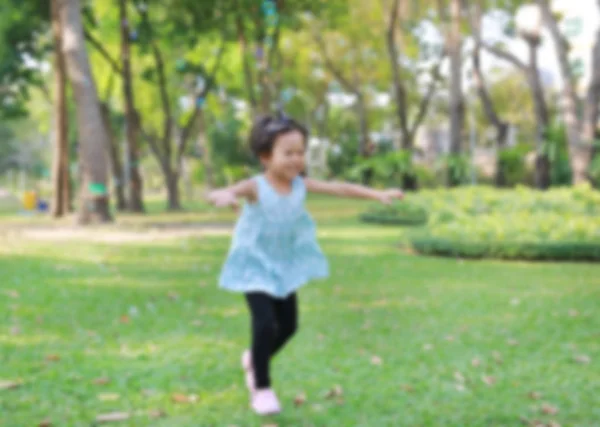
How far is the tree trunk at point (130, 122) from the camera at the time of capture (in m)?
Answer: 23.2

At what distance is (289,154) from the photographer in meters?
4.23

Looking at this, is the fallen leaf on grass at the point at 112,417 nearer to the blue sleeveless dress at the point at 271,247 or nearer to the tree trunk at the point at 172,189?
the blue sleeveless dress at the point at 271,247

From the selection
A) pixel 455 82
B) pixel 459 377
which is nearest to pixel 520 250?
pixel 459 377

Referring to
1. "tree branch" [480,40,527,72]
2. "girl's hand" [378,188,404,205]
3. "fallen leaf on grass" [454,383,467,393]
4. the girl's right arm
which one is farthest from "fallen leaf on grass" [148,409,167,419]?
"tree branch" [480,40,527,72]

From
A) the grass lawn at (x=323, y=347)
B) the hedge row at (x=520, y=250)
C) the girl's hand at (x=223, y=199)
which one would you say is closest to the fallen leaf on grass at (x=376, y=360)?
the grass lawn at (x=323, y=347)

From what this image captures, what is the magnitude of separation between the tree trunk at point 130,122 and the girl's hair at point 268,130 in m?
19.6

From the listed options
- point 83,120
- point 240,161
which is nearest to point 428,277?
point 83,120

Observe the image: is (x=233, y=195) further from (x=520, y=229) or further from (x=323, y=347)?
(x=520, y=229)

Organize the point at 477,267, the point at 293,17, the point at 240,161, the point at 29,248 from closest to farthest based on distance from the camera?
the point at 477,267, the point at 29,248, the point at 293,17, the point at 240,161

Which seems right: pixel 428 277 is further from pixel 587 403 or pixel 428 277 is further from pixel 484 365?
pixel 587 403

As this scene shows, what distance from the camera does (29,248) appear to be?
12.7 m

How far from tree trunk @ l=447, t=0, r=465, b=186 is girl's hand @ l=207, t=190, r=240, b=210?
18.9 meters

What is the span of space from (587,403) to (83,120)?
44.1ft

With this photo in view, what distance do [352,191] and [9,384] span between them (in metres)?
2.20
